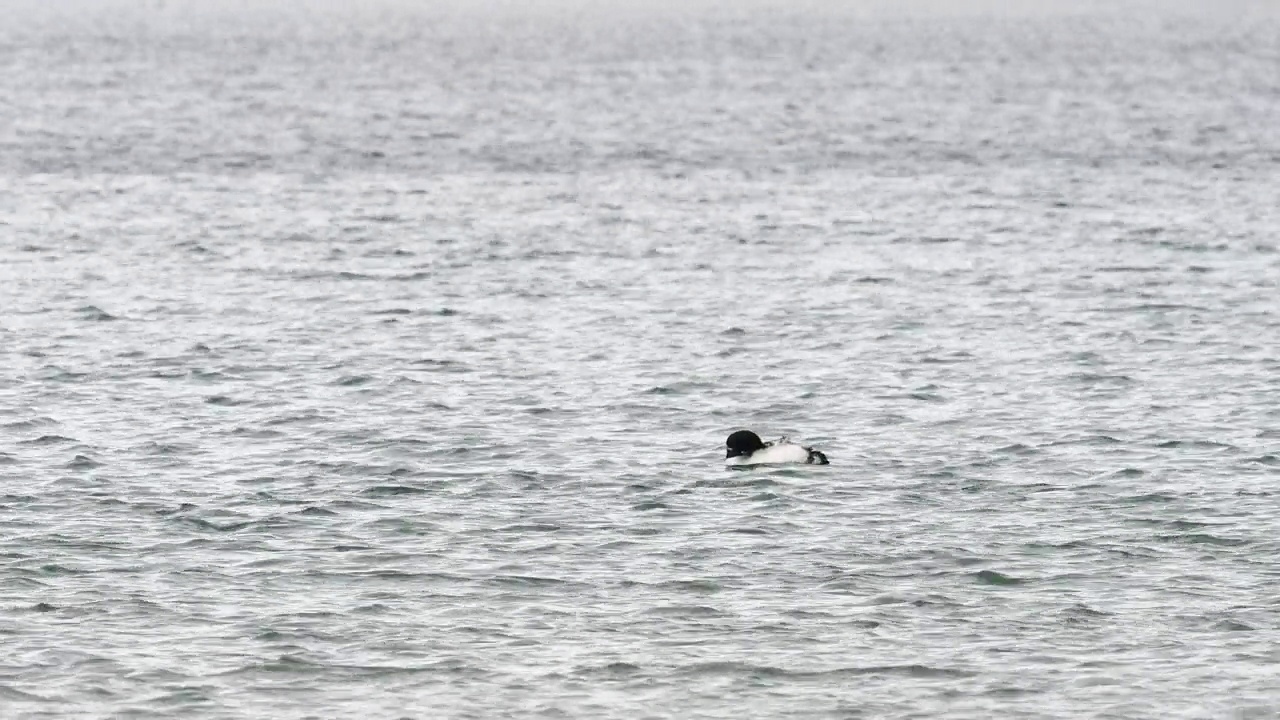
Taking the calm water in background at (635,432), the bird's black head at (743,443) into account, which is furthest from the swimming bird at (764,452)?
the calm water in background at (635,432)

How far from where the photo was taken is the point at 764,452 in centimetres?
2817

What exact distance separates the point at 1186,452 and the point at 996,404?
12.9 ft

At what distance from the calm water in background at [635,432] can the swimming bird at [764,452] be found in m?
0.42

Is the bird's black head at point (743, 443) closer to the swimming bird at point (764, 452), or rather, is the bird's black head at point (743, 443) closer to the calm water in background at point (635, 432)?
the swimming bird at point (764, 452)

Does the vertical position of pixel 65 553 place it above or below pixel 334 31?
below

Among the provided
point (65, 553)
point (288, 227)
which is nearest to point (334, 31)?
point (288, 227)

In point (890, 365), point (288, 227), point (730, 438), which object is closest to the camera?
point (730, 438)

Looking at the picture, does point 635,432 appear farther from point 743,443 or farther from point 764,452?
point 764,452

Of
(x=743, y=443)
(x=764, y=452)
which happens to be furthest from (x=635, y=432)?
(x=764, y=452)

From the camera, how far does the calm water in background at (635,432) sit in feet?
67.5

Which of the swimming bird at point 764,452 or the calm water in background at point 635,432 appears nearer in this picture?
the calm water in background at point 635,432

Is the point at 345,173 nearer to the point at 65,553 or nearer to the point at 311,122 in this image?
the point at 311,122

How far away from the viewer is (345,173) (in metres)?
65.3

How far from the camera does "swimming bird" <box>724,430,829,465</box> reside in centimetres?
2811
